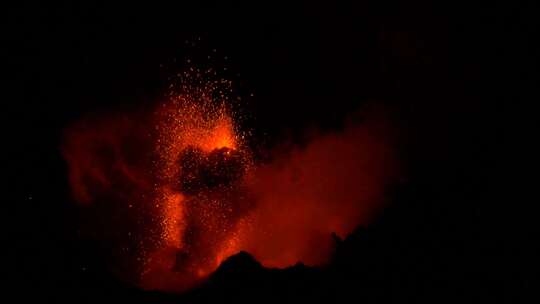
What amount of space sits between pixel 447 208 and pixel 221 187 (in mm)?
6640

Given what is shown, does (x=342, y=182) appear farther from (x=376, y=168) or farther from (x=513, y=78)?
(x=513, y=78)

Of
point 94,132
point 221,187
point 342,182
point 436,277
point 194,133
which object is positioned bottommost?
point 436,277

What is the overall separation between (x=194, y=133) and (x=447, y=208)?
311 inches

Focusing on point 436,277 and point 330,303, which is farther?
point 436,277

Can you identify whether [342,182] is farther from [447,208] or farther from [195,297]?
[195,297]

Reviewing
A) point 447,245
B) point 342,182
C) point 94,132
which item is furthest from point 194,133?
point 447,245

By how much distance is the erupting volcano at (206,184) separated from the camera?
1241 cm

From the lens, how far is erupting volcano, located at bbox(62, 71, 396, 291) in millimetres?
12414

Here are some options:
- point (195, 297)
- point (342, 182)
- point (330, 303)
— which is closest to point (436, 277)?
point (330, 303)

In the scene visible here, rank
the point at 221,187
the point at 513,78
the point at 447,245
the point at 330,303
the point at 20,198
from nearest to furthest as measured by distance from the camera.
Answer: the point at 330,303 < the point at 447,245 < the point at 20,198 < the point at 513,78 < the point at 221,187

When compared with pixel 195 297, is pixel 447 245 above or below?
below

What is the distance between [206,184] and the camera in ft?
46.1

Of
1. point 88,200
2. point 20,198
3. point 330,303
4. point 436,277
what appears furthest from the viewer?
point 88,200

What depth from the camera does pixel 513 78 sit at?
12.1 m
